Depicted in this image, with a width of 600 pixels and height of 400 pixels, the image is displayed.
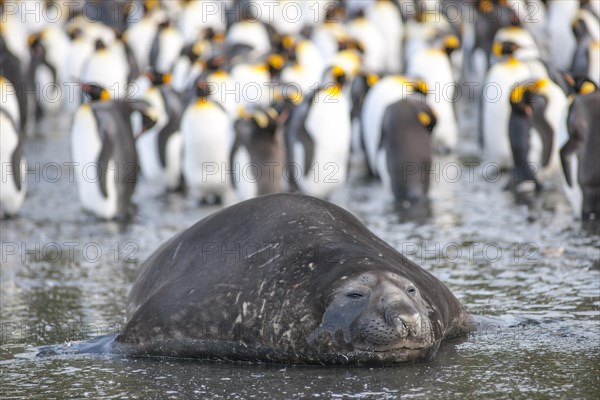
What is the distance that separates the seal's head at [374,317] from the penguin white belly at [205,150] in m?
7.35

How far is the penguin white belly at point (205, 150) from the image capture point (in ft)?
40.8

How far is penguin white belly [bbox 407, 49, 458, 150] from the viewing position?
49.7ft

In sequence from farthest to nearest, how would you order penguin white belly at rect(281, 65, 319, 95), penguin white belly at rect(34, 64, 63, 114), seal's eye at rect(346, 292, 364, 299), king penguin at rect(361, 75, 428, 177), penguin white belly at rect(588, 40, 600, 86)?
penguin white belly at rect(34, 64, 63, 114)
penguin white belly at rect(281, 65, 319, 95)
penguin white belly at rect(588, 40, 600, 86)
king penguin at rect(361, 75, 428, 177)
seal's eye at rect(346, 292, 364, 299)

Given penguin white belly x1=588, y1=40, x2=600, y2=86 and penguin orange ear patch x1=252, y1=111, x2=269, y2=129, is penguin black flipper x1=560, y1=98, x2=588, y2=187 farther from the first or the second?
penguin white belly x1=588, y1=40, x2=600, y2=86

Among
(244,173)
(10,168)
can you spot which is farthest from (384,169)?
(10,168)

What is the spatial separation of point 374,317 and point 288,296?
0.43 metres

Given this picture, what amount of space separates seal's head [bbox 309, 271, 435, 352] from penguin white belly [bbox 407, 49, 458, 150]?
984 centimetres

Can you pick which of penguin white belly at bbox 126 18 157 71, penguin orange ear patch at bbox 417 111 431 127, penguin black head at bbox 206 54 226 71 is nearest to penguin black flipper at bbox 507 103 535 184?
penguin orange ear patch at bbox 417 111 431 127

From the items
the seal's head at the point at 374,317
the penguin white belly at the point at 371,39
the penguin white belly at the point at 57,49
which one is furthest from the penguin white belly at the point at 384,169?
the penguin white belly at the point at 57,49

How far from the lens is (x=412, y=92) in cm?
1341

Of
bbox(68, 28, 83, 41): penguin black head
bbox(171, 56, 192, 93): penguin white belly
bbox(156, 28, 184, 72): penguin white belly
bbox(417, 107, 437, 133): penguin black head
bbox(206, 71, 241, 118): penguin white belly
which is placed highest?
bbox(68, 28, 83, 41): penguin black head

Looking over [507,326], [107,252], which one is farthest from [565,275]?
[107,252]

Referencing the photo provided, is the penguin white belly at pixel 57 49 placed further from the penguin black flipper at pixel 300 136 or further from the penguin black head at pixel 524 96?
the penguin black head at pixel 524 96

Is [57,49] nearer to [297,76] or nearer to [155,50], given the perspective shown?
[155,50]
